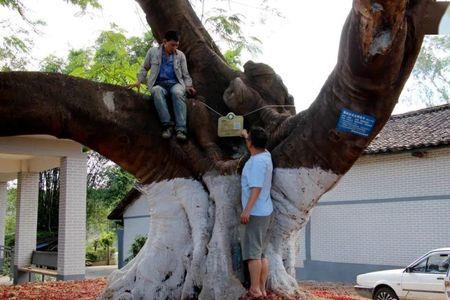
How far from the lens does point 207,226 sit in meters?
5.83

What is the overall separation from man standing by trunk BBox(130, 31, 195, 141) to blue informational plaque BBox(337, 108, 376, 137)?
5.96 feet

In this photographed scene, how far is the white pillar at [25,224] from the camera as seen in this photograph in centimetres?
1579

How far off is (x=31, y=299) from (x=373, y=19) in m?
5.79

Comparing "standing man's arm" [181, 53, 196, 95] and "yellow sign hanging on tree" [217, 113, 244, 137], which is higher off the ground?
"standing man's arm" [181, 53, 196, 95]

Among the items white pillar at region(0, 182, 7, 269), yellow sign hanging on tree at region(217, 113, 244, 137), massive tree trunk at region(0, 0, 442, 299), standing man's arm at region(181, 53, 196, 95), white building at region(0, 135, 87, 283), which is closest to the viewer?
massive tree trunk at region(0, 0, 442, 299)

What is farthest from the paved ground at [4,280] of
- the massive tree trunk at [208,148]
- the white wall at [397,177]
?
the massive tree trunk at [208,148]

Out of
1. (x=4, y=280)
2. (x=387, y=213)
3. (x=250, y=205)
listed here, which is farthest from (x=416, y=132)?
(x=4, y=280)

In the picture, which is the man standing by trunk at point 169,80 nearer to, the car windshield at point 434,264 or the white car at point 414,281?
the white car at point 414,281

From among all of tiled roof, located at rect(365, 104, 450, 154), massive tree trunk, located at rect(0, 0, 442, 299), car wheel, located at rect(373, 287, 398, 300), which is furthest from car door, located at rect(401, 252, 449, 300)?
massive tree trunk, located at rect(0, 0, 442, 299)

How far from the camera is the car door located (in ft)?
38.1

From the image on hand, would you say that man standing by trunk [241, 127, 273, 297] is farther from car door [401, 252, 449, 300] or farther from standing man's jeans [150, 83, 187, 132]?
car door [401, 252, 449, 300]

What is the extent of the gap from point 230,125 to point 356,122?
1680 millimetres

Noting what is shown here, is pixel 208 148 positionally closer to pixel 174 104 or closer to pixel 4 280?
pixel 174 104

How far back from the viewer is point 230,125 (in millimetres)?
6285
